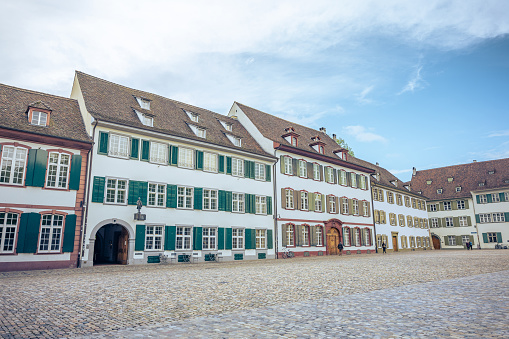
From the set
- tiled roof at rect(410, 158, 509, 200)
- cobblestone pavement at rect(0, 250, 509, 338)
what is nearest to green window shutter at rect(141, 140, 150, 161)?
cobblestone pavement at rect(0, 250, 509, 338)

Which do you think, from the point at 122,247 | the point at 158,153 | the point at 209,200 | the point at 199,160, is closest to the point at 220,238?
the point at 209,200

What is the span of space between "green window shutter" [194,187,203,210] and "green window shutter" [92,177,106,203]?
20.7 feet

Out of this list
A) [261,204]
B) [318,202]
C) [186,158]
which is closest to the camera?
[186,158]

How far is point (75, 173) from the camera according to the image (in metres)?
20.7

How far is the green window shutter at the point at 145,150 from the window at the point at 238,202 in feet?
24.7

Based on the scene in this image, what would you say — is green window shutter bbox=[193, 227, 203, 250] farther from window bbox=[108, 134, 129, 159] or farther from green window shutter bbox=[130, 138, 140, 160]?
window bbox=[108, 134, 129, 159]

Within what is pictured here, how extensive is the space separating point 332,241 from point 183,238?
16.9 metres

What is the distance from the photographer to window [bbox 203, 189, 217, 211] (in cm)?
2631

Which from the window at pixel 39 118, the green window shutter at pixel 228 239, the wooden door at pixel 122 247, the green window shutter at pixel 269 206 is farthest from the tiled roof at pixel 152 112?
the wooden door at pixel 122 247

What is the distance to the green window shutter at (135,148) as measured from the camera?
23.0m

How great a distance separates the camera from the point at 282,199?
104 ft

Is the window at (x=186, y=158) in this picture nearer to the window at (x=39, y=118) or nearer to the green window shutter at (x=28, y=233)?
the window at (x=39, y=118)

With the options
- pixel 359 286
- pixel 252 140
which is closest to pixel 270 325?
pixel 359 286

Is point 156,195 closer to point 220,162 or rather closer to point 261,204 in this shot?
point 220,162
